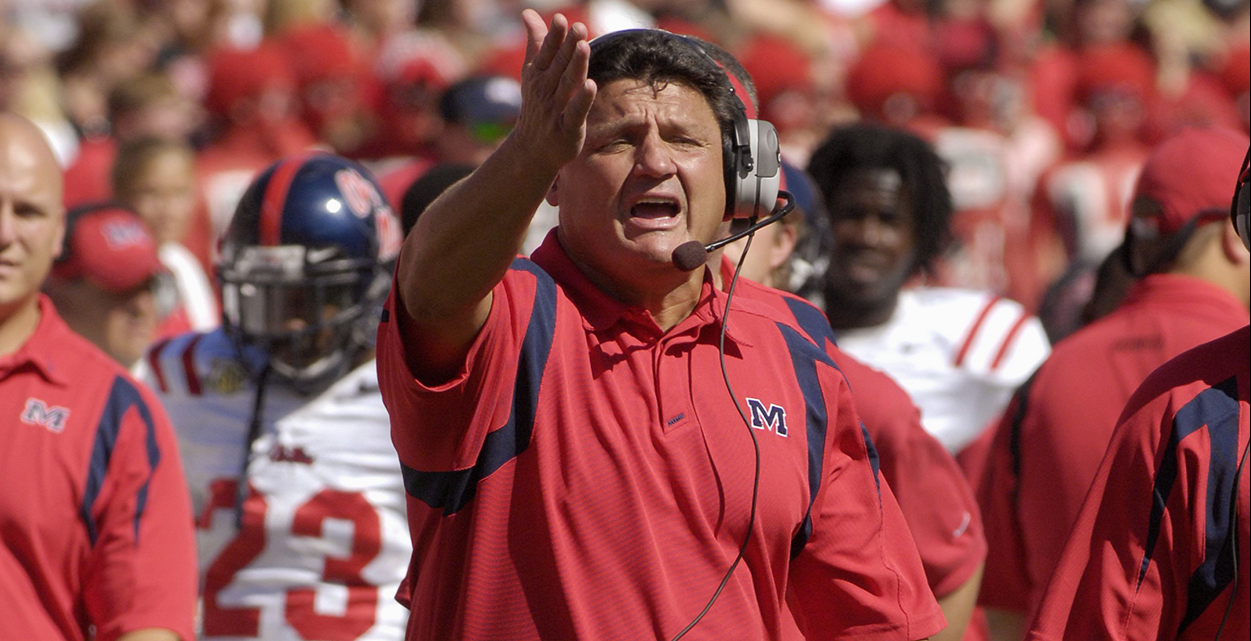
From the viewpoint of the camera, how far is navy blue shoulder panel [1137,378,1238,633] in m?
Answer: 2.67

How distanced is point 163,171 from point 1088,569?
5550 mm

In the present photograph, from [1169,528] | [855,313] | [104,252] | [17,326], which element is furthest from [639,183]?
[104,252]

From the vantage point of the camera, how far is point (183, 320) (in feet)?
A: 21.8

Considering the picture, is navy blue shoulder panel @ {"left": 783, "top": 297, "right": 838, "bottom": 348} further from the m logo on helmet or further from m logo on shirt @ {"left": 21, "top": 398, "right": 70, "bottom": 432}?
the m logo on helmet

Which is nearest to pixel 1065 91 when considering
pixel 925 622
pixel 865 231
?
pixel 865 231

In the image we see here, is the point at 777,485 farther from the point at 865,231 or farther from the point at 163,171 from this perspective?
the point at 163,171

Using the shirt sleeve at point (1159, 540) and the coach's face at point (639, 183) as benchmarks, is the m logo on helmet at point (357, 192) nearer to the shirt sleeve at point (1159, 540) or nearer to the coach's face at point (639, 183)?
the coach's face at point (639, 183)

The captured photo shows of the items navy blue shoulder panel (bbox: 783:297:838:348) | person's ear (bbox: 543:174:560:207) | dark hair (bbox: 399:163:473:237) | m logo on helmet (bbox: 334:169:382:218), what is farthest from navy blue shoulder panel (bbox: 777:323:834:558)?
dark hair (bbox: 399:163:473:237)

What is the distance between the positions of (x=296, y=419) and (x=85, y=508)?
899 mm

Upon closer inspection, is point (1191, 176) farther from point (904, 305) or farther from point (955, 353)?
point (904, 305)

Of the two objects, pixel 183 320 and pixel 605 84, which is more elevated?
pixel 605 84

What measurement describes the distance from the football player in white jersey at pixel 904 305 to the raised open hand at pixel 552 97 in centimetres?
338

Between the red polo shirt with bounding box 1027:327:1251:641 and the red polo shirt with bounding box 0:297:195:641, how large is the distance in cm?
191

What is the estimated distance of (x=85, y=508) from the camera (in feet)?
Answer: 11.7
